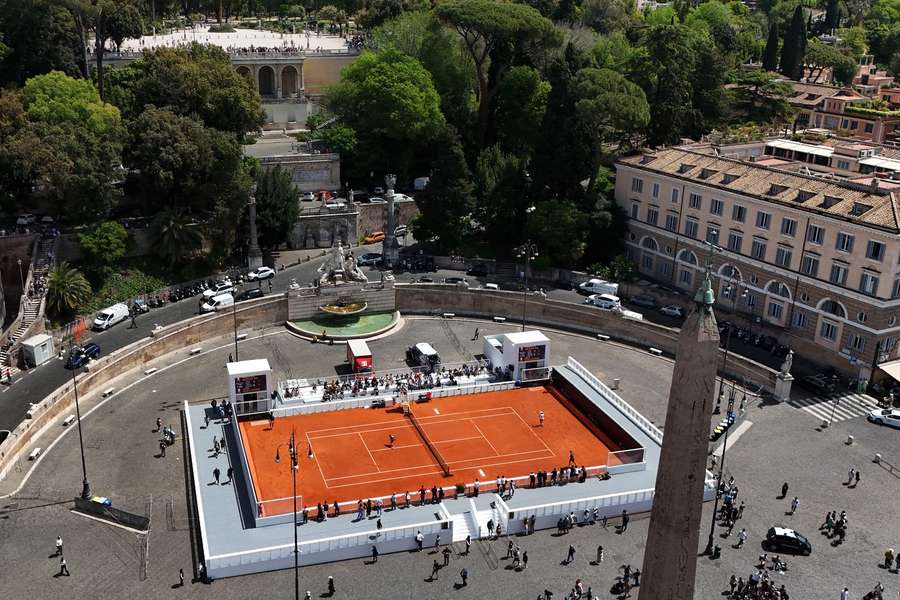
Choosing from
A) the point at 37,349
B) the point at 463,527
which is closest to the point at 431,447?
the point at 463,527

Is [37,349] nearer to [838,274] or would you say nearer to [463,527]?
[463,527]

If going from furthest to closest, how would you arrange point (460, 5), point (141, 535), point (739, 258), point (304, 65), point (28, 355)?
1. point (304, 65)
2. point (460, 5)
3. point (739, 258)
4. point (28, 355)
5. point (141, 535)

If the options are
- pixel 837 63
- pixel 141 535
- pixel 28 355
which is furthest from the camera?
pixel 837 63

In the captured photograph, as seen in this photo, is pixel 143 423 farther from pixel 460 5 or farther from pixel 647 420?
pixel 460 5

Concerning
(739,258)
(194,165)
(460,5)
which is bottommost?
(739,258)

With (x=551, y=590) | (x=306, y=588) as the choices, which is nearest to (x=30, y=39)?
(x=306, y=588)

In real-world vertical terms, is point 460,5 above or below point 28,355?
above
